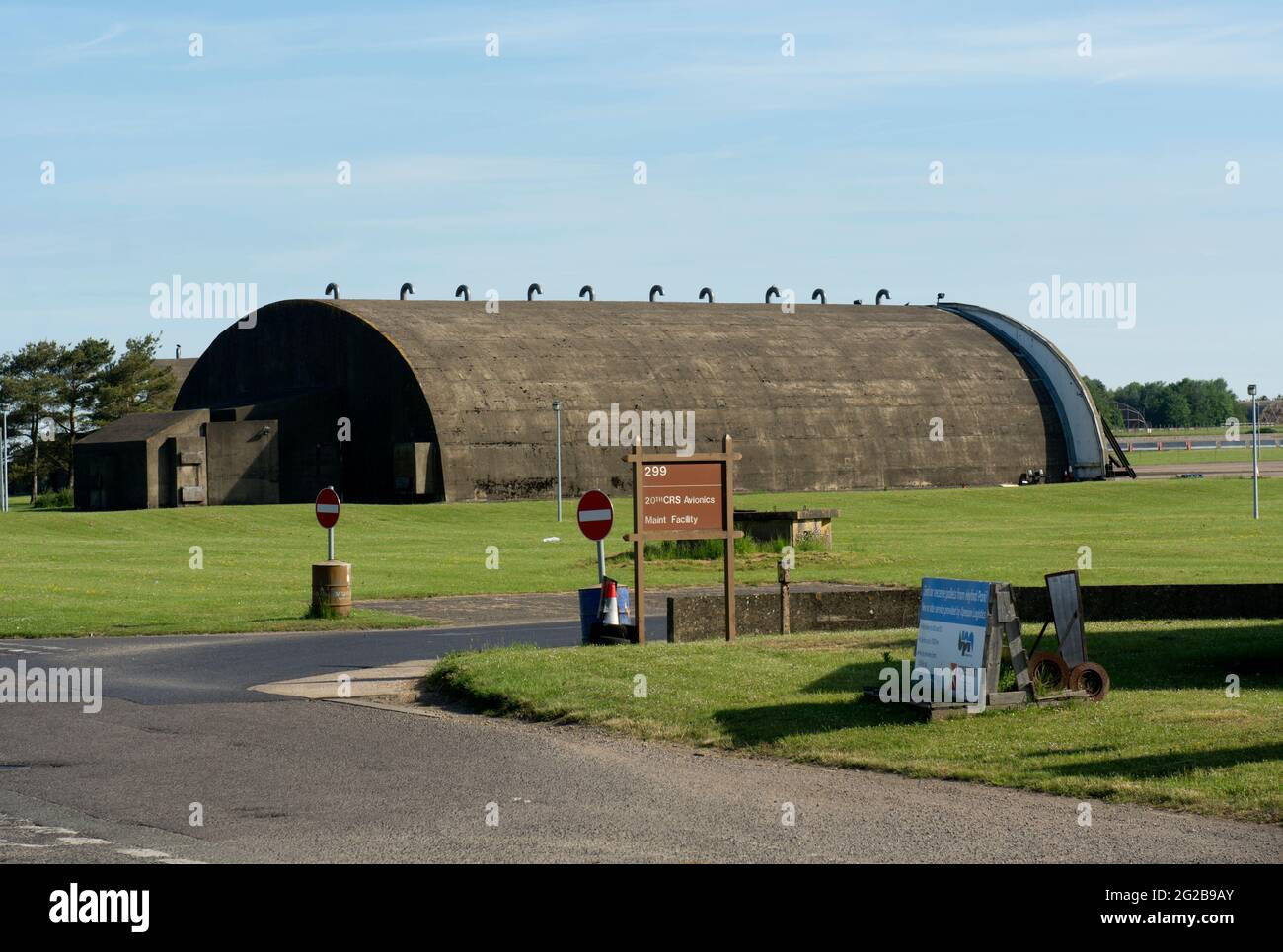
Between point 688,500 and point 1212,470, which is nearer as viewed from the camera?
point 688,500

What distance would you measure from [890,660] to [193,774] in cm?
763

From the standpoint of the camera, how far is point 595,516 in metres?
21.5

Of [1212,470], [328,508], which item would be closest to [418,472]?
[328,508]

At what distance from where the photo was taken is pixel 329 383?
66.9m

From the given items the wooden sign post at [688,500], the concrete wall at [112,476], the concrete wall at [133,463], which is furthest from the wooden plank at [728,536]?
the concrete wall at [112,476]

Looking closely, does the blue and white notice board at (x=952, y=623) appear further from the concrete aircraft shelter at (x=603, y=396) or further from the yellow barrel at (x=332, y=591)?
the concrete aircraft shelter at (x=603, y=396)

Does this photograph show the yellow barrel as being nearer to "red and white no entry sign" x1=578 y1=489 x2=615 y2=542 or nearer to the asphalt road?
"red and white no entry sign" x1=578 y1=489 x2=615 y2=542

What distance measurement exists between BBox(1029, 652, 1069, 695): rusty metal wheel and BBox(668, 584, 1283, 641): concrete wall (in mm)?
5677

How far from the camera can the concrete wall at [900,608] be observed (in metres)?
22.8

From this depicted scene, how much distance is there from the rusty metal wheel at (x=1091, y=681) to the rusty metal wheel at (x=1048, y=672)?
0.21m

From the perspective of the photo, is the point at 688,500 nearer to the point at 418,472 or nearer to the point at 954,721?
the point at 954,721

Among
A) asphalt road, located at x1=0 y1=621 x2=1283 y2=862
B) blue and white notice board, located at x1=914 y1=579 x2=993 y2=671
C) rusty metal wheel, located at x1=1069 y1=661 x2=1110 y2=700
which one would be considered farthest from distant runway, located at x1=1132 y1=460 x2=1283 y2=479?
asphalt road, located at x1=0 y1=621 x2=1283 y2=862

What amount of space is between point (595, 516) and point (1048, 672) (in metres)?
6.95
